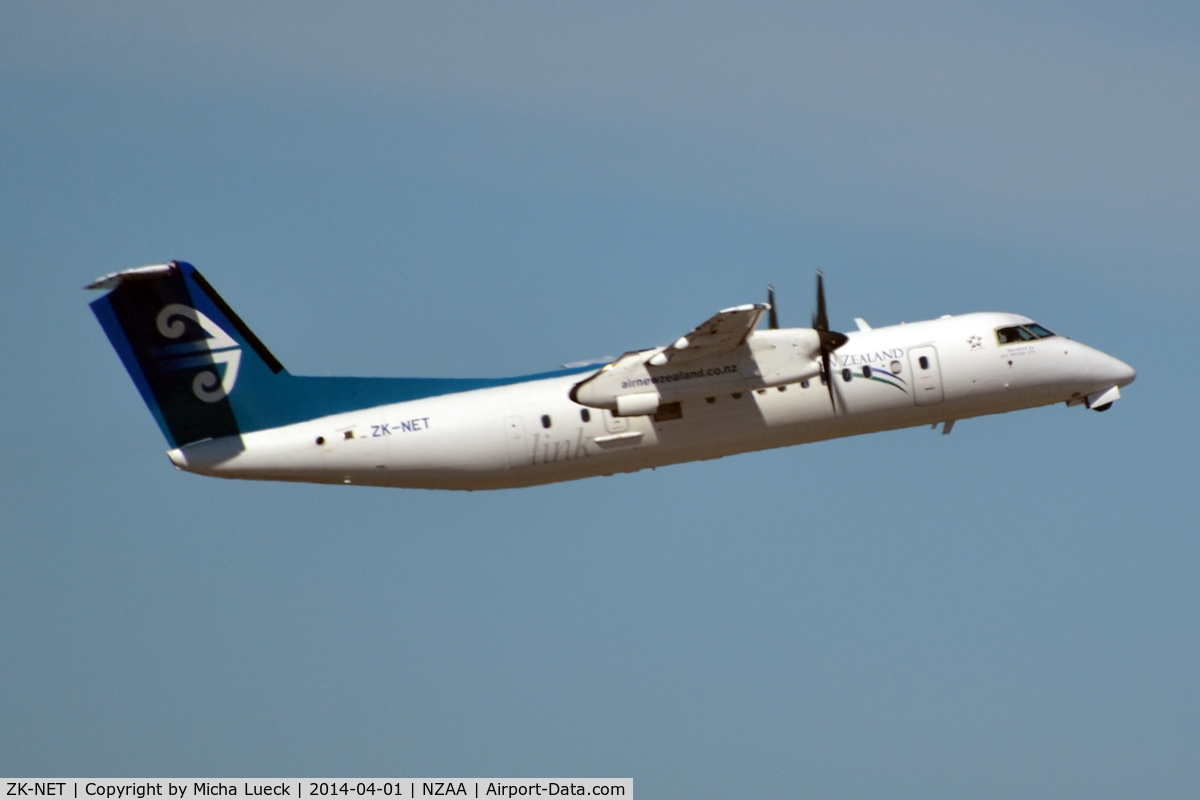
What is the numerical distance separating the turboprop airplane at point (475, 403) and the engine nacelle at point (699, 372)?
0.9 inches

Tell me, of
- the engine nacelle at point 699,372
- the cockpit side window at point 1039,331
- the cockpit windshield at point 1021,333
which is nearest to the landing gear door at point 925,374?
the cockpit windshield at point 1021,333

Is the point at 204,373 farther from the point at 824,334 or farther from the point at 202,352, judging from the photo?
the point at 824,334

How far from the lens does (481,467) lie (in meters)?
29.3

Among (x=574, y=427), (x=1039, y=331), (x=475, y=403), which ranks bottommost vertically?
(x=574, y=427)

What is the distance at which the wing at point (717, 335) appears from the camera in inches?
1087

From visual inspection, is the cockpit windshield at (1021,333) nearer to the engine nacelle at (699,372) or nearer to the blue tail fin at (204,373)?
the engine nacelle at (699,372)

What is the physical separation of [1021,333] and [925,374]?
8.04 feet

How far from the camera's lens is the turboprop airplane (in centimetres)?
2884

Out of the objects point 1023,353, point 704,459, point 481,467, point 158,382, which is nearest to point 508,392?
point 481,467

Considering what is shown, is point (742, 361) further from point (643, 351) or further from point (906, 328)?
point (906, 328)

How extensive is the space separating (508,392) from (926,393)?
7911 mm

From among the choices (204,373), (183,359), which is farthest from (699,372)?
(183,359)

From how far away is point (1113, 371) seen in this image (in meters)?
32.2

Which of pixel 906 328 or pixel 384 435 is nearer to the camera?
pixel 384 435
